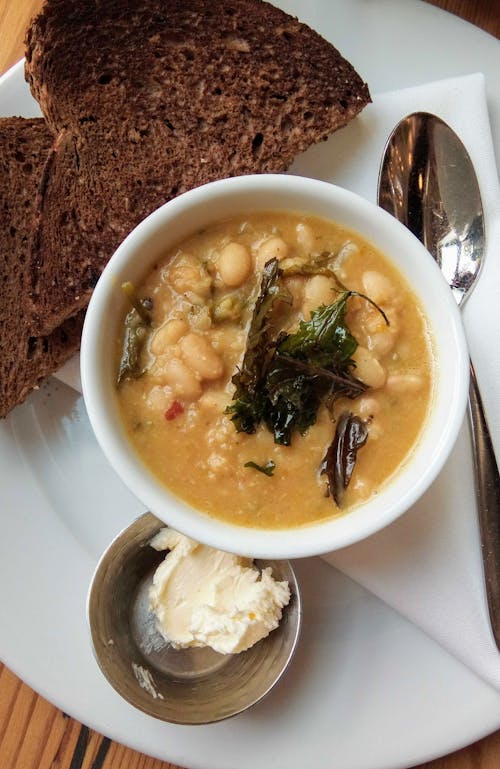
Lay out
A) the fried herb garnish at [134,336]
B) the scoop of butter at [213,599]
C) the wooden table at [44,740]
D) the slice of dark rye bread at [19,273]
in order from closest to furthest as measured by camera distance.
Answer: the fried herb garnish at [134,336], the scoop of butter at [213,599], the slice of dark rye bread at [19,273], the wooden table at [44,740]

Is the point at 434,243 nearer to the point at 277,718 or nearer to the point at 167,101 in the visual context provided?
the point at 167,101

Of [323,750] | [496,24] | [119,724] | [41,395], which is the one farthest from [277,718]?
[496,24]

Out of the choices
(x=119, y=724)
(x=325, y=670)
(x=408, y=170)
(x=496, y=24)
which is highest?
(x=496, y=24)

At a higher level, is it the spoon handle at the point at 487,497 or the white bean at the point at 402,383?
the white bean at the point at 402,383

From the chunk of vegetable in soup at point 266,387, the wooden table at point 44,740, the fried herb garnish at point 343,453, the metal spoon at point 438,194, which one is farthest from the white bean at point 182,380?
the wooden table at point 44,740

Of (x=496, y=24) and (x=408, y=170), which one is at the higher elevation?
(x=496, y=24)

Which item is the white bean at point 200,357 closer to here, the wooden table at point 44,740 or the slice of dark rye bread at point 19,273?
the slice of dark rye bread at point 19,273

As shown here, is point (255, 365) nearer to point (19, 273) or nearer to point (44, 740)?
point (19, 273)
